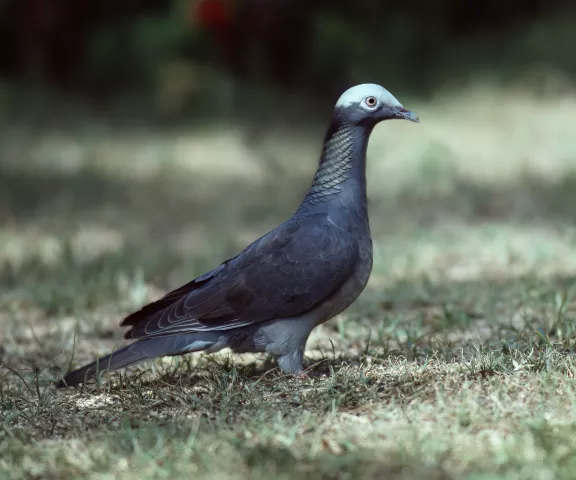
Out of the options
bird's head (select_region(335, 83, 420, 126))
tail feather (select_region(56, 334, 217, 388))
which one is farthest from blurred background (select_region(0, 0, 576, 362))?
bird's head (select_region(335, 83, 420, 126))

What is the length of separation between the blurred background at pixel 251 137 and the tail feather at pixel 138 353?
101cm

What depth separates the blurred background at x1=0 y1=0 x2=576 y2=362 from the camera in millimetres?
5367

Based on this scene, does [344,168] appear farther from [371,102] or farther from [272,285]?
[272,285]

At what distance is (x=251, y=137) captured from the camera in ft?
32.8

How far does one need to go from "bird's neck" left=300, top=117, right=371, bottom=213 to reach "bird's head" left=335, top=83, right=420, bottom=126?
42 millimetres

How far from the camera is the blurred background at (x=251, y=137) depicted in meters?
5.37

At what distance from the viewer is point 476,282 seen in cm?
461

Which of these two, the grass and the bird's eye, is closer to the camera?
the grass

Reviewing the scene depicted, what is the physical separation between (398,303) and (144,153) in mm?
5539

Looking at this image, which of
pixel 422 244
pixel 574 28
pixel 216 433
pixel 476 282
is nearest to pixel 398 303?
pixel 476 282

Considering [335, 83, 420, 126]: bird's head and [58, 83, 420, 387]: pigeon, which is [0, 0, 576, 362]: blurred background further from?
[335, 83, 420, 126]: bird's head

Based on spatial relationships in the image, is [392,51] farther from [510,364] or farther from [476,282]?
[510,364]

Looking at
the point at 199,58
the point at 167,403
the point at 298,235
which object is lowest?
the point at 167,403

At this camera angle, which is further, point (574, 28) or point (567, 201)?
point (574, 28)
